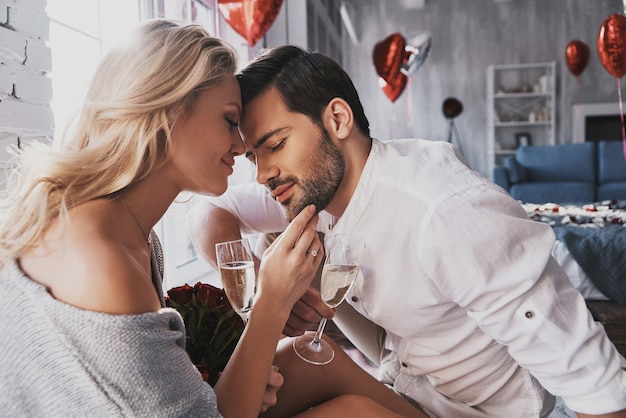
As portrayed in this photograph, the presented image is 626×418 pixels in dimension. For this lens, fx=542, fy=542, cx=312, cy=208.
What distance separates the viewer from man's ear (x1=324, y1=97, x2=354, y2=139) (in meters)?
1.43

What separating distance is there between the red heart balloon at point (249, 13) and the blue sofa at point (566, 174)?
15.0 feet

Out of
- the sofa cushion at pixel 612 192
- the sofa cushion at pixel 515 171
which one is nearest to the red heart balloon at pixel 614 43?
the sofa cushion at pixel 612 192

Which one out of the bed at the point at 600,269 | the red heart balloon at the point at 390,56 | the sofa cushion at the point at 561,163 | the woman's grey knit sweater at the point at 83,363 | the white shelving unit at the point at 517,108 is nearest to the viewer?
the woman's grey knit sweater at the point at 83,363

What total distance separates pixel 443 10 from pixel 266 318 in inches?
342

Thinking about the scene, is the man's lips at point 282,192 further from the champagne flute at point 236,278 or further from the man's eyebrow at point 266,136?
the champagne flute at point 236,278

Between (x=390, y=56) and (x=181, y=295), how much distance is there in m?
5.39

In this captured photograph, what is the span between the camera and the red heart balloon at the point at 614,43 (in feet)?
14.5

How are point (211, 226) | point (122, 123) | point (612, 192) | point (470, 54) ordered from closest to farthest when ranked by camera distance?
point (122, 123) < point (211, 226) < point (612, 192) < point (470, 54)

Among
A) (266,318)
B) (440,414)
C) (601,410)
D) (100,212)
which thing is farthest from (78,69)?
(601,410)

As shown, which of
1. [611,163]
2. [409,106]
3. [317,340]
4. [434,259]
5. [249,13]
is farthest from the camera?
[409,106]

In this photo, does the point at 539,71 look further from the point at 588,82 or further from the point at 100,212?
the point at 100,212

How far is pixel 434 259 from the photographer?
118 centimetres

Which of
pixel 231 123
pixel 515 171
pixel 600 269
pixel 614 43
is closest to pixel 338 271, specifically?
pixel 231 123

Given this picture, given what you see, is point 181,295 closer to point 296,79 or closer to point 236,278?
point 236,278
